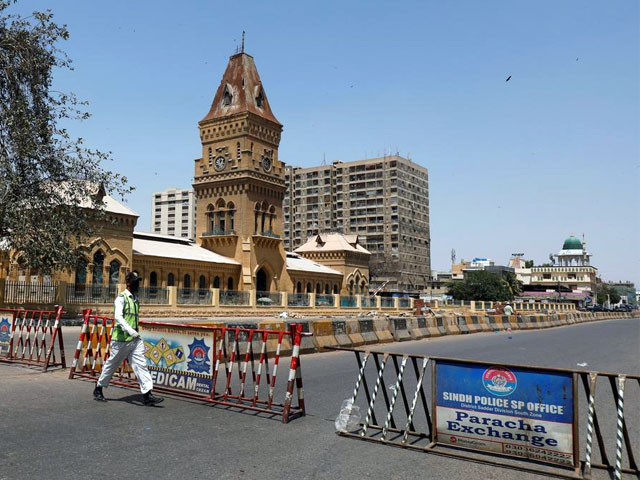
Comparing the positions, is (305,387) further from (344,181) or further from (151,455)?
(344,181)

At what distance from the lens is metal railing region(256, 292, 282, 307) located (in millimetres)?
43219

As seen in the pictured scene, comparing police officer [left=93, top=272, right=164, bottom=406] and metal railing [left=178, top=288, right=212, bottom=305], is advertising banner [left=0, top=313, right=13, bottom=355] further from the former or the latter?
metal railing [left=178, top=288, right=212, bottom=305]

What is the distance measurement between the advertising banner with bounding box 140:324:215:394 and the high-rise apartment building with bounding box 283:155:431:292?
10390 centimetres

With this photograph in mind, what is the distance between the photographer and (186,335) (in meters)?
8.64

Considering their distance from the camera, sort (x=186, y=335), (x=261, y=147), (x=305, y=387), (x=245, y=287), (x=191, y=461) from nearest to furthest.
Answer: (x=191, y=461), (x=186, y=335), (x=305, y=387), (x=245, y=287), (x=261, y=147)

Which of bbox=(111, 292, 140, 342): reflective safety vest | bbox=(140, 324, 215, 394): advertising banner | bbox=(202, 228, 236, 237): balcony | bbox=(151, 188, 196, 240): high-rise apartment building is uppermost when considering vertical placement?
bbox=(151, 188, 196, 240): high-rise apartment building

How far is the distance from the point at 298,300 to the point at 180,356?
38.3 m

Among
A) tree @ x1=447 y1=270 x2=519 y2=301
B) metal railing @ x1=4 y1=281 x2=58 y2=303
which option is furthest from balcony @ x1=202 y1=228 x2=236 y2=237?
tree @ x1=447 y1=270 x2=519 y2=301

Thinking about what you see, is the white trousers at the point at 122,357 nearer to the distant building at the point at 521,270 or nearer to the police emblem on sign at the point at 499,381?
the police emblem on sign at the point at 499,381

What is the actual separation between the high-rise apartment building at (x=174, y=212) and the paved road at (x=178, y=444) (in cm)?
17037

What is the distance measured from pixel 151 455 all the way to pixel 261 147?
47912mm

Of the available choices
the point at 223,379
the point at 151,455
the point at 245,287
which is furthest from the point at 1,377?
the point at 245,287

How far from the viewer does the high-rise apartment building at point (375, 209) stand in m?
122

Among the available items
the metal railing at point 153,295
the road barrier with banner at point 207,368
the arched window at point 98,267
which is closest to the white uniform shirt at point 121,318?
the road barrier with banner at point 207,368
